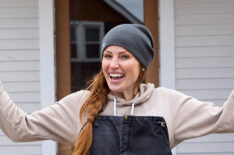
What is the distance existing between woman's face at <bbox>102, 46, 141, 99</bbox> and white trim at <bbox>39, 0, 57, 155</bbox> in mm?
2253

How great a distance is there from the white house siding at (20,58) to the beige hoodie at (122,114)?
7.35 feet

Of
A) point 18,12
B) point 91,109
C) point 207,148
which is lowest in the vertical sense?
point 207,148

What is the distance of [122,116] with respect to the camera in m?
1.72

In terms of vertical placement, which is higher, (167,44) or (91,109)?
(167,44)

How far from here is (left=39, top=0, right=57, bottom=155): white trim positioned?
3.92 meters

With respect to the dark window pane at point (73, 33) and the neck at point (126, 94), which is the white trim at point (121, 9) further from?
the neck at point (126, 94)

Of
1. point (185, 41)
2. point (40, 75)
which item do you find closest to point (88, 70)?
point (40, 75)

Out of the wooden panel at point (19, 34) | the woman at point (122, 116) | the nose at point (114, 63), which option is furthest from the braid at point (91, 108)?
the wooden panel at point (19, 34)

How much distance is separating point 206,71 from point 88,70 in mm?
1131

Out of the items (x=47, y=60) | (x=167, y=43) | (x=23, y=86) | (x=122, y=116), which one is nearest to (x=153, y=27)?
(x=167, y=43)

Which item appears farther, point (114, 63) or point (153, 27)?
point (153, 27)

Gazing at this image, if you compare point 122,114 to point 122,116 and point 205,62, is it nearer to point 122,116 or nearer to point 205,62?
point 122,116

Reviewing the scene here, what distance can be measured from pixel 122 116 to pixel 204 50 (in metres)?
2.44

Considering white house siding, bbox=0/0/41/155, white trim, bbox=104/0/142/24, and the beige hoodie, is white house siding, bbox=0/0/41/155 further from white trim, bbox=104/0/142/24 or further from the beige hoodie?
the beige hoodie
